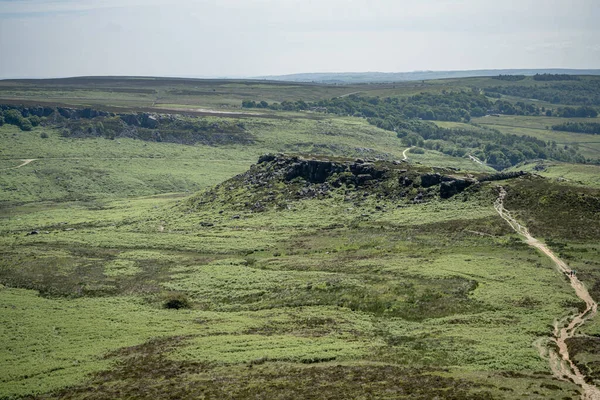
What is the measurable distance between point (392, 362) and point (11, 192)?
479 feet

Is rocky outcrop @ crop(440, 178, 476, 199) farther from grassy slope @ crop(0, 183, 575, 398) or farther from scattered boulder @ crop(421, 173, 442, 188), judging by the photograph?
grassy slope @ crop(0, 183, 575, 398)

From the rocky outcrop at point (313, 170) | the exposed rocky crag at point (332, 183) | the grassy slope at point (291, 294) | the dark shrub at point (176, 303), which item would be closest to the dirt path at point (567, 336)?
the grassy slope at point (291, 294)

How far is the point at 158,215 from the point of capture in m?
132

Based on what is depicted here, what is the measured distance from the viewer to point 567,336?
5372 centimetres

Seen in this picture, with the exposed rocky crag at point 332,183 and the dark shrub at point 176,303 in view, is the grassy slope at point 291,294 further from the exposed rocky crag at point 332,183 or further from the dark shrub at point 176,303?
the exposed rocky crag at point 332,183

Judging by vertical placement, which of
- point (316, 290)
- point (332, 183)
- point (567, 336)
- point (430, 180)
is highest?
point (430, 180)

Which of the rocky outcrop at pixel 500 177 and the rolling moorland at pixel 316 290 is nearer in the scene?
the rolling moorland at pixel 316 290

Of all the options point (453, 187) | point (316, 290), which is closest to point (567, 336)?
point (316, 290)

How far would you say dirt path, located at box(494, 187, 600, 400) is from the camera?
43581 mm

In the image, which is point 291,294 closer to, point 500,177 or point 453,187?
point 453,187

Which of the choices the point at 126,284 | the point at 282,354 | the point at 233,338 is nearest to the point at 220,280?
the point at 126,284

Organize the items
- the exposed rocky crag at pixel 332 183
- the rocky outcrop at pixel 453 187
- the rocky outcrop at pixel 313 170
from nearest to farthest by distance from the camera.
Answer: the rocky outcrop at pixel 453 187 → the exposed rocky crag at pixel 332 183 → the rocky outcrop at pixel 313 170

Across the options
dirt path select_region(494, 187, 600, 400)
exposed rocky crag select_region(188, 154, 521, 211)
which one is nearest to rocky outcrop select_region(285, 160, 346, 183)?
exposed rocky crag select_region(188, 154, 521, 211)

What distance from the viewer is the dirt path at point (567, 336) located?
143ft
